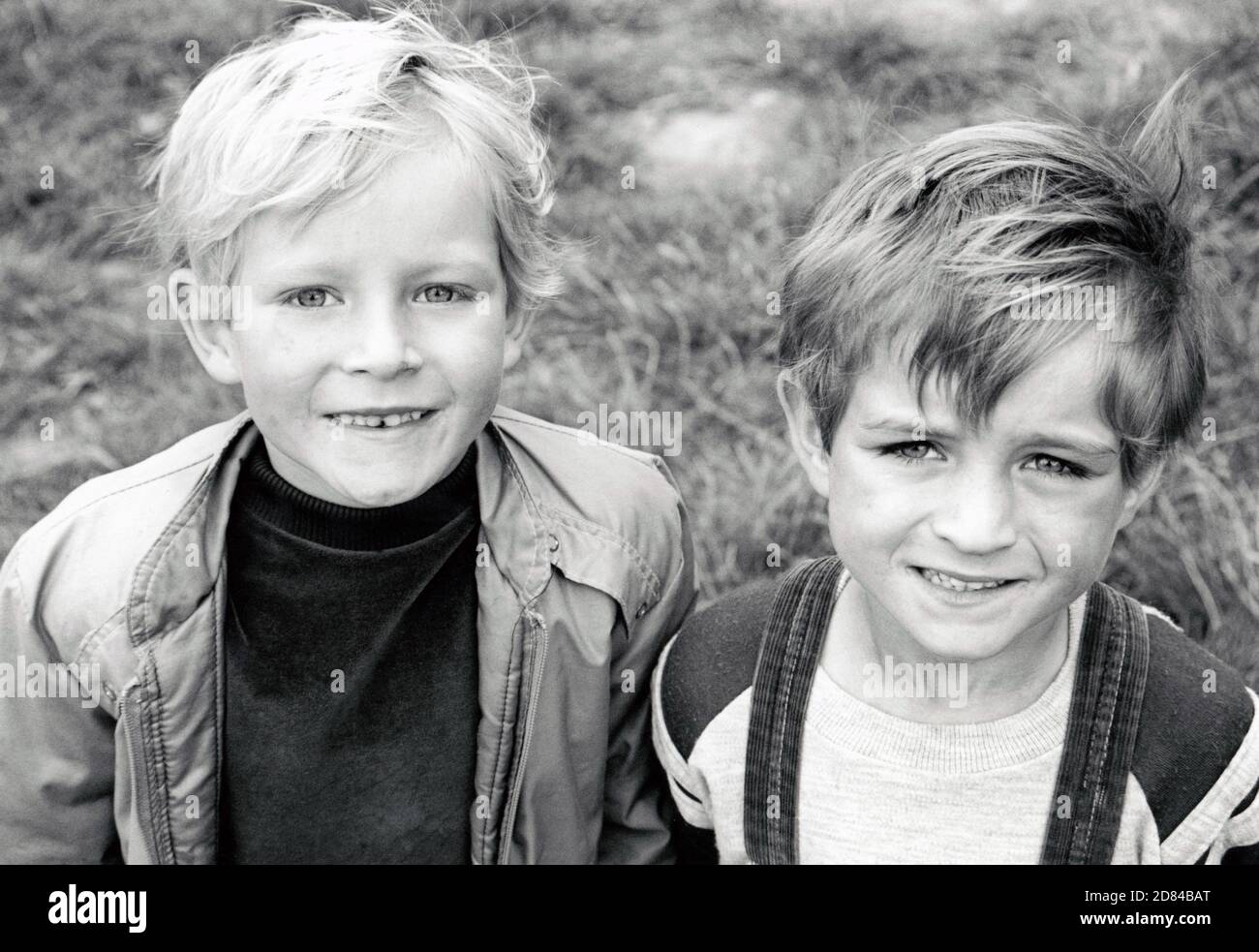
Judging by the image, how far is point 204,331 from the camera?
6.65 ft

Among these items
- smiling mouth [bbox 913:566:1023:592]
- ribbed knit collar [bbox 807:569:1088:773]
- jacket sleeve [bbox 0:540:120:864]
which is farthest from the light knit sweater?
jacket sleeve [bbox 0:540:120:864]

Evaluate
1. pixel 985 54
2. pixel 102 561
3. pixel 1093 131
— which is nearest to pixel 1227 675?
pixel 1093 131

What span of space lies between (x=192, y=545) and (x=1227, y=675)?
1.48m

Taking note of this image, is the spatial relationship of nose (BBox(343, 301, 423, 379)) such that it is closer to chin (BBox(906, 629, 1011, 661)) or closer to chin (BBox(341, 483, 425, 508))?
chin (BBox(341, 483, 425, 508))

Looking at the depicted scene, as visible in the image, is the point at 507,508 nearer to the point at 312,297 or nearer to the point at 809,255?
the point at 312,297

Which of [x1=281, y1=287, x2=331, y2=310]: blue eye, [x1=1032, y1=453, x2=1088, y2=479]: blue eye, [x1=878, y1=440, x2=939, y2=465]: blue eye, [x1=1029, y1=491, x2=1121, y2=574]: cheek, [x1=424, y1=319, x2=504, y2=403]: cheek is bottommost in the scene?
[x1=1029, y1=491, x2=1121, y2=574]: cheek

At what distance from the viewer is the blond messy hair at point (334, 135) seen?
6.17 ft

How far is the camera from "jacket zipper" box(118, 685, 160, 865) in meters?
2.00

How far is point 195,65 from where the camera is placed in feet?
12.1

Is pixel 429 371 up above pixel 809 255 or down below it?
below

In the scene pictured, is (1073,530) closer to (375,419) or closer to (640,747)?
(640,747)

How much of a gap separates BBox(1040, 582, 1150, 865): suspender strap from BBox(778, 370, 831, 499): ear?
17.7 inches

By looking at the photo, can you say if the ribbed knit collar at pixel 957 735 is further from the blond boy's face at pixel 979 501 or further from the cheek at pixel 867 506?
the cheek at pixel 867 506

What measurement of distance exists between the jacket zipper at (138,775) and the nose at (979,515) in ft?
3.76
